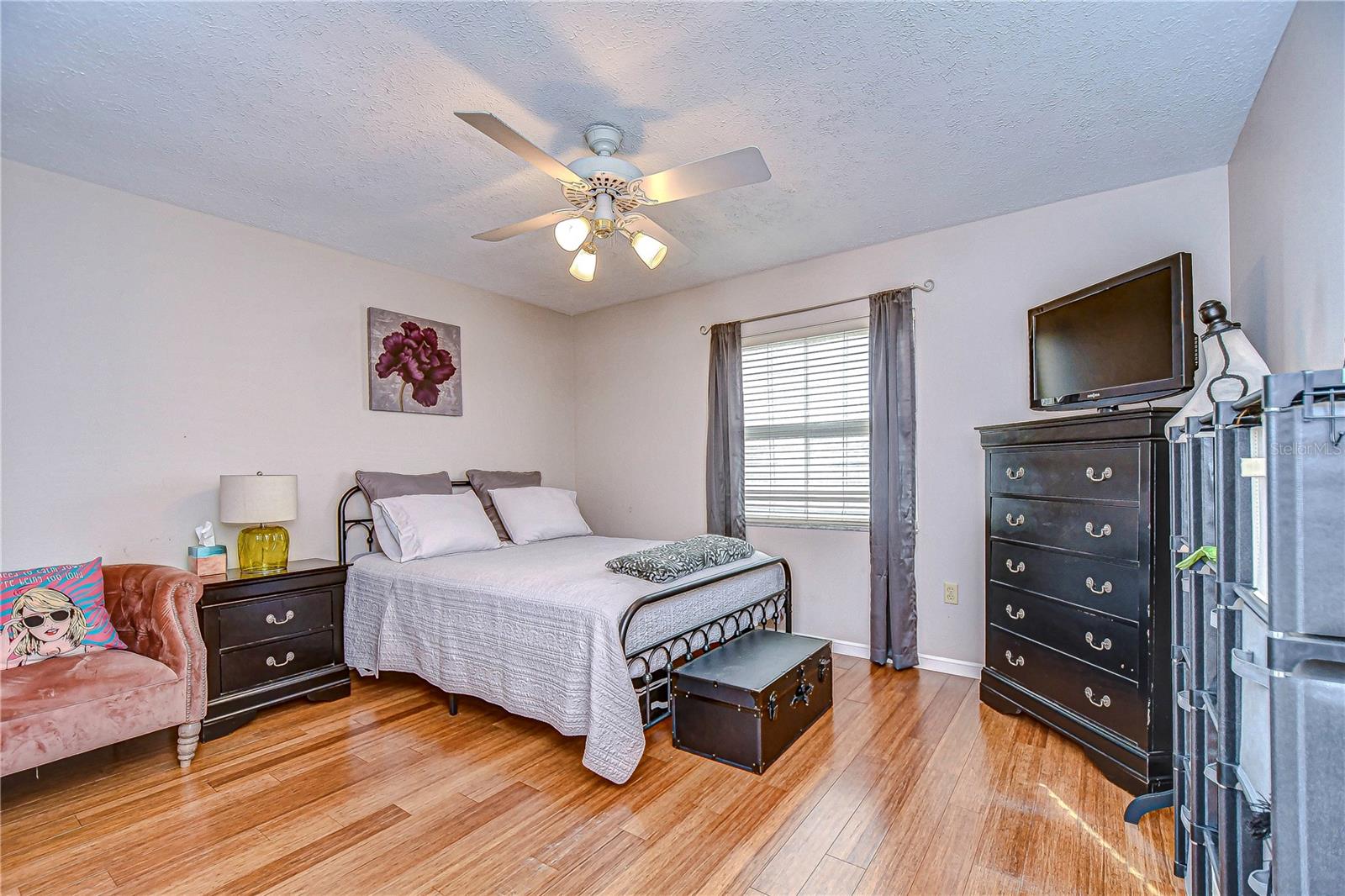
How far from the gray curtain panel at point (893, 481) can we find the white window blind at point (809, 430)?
0.16 m

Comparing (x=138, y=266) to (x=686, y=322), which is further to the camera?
(x=686, y=322)

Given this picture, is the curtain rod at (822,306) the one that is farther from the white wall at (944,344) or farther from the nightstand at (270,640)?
the nightstand at (270,640)

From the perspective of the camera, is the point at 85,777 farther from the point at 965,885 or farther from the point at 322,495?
the point at 965,885

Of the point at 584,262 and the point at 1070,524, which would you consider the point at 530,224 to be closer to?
the point at 584,262

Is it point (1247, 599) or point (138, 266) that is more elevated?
point (138, 266)

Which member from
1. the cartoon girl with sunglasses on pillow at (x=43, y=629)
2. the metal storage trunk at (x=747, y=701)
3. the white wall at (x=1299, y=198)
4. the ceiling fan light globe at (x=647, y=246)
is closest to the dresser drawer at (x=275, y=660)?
the cartoon girl with sunglasses on pillow at (x=43, y=629)

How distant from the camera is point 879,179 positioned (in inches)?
108

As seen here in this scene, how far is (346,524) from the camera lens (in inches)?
142

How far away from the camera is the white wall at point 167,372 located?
2531 mm

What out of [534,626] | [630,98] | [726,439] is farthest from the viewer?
[726,439]

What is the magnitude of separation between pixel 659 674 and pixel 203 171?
3.00m

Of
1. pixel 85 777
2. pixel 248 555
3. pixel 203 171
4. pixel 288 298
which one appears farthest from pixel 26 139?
pixel 85 777

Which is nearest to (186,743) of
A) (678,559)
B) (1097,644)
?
(678,559)

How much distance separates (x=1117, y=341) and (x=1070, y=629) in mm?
1181
